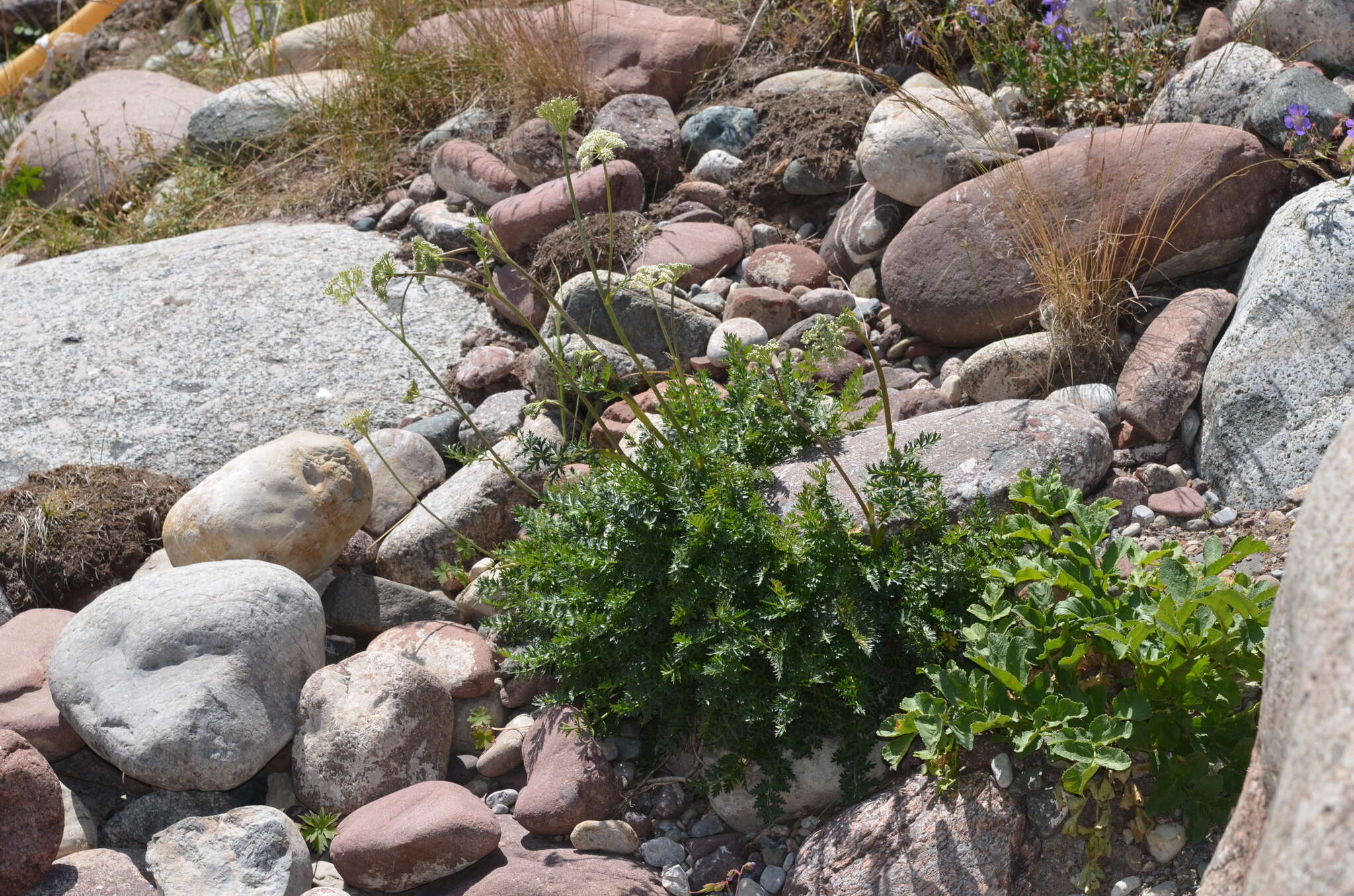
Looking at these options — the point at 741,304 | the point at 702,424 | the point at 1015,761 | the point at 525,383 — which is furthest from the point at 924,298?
the point at 1015,761

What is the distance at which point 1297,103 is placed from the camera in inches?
162

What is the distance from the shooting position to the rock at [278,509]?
12.9 feet

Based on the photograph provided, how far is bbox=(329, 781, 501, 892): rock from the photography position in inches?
118

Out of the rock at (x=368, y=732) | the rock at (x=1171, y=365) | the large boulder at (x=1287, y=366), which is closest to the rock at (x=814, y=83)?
the rock at (x=1171, y=365)

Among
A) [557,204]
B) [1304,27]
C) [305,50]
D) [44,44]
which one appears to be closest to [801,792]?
[557,204]

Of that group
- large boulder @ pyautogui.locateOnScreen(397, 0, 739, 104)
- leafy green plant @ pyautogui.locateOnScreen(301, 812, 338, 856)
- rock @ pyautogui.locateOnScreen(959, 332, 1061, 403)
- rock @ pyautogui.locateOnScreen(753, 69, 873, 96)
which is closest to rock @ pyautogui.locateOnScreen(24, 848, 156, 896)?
leafy green plant @ pyautogui.locateOnScreen(301, 812, 338, 856)

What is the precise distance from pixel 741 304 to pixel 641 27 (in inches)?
113

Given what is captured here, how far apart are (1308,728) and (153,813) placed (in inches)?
123

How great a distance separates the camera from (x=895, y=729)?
8.93 ft

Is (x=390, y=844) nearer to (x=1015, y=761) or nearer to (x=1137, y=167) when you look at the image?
(x=1015, y=761)

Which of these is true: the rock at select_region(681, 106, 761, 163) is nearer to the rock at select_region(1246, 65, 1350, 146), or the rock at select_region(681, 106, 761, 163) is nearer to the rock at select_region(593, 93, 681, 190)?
the rock at select_region(593, 93, 681, 190)

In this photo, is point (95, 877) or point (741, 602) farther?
point (741, 602)

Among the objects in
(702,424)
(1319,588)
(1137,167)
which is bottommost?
(702,424)

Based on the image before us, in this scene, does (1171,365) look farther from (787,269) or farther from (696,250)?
(696,250)
